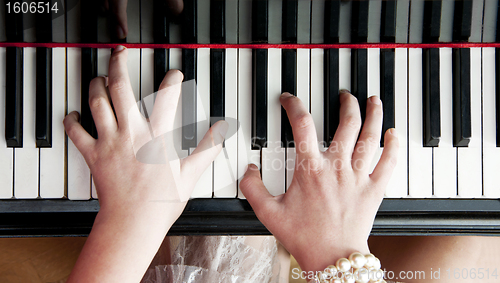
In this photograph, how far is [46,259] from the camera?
900 millimetres

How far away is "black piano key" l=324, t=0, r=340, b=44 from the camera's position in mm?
657

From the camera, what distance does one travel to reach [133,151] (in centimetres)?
62

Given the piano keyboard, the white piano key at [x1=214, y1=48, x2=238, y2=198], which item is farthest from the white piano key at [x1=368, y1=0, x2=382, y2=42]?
the white piano key at [x1=214, y1=48, x2=238, y2=198]

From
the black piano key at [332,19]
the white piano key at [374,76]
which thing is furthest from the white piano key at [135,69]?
the white piano key at [374,76]

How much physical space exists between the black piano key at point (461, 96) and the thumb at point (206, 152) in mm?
545

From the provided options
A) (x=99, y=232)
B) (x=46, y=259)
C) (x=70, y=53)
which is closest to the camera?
(x=99, y=232)

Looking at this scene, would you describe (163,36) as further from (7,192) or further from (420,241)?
(420,241)

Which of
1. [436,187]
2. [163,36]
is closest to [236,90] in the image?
[163,36]

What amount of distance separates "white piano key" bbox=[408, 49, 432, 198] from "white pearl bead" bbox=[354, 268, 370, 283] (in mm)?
284

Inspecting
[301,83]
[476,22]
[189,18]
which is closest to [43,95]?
[189,18]

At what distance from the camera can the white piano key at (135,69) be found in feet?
2.23

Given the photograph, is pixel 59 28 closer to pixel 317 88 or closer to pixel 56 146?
pixel 56 146

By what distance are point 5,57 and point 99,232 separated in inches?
18.5

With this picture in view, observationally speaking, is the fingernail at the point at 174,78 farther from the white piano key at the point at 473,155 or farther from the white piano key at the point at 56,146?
the white piano key at the point at 473,155
